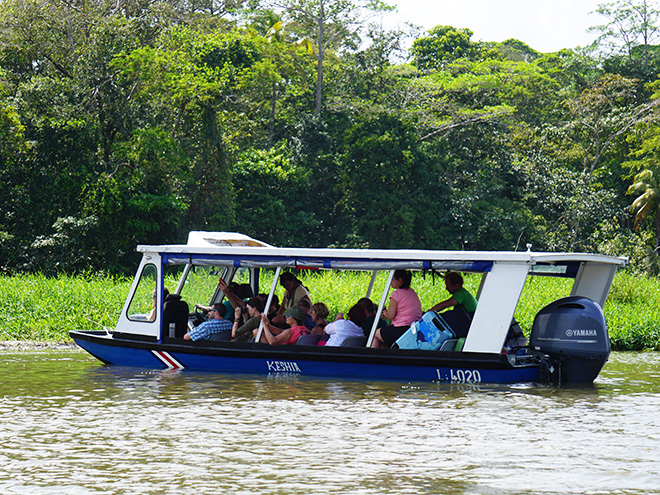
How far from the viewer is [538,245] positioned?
37.0 meters

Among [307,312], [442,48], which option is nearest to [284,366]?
[307,312]

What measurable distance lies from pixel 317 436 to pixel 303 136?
1232 inches

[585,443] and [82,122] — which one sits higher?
[82,122]

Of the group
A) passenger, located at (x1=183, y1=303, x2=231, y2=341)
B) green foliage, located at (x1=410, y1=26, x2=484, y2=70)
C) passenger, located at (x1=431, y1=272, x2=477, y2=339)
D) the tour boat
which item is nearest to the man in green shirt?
passenger, located at (x1=431, y1=272, x2=477, y2=339)

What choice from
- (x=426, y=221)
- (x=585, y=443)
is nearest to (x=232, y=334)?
(x=585, y=443)

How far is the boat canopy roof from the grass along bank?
373 centimetres

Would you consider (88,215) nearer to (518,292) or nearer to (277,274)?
(277,274)

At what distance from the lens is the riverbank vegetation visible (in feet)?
98.9

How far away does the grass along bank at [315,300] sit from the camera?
1806 centimetres

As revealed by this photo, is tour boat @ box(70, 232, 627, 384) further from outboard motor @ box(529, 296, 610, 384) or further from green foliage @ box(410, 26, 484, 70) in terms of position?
green foliage @ box(410, 26, 484, 70)

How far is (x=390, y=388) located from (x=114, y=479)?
5.32 m

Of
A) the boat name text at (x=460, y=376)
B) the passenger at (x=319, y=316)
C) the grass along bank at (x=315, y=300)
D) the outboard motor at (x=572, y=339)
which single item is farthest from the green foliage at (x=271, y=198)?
the outboard motor at (x=572, y=339)

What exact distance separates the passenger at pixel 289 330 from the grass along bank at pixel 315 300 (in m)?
4.36

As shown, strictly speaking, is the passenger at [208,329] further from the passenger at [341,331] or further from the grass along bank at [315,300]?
the grass along bank at [315,300]
